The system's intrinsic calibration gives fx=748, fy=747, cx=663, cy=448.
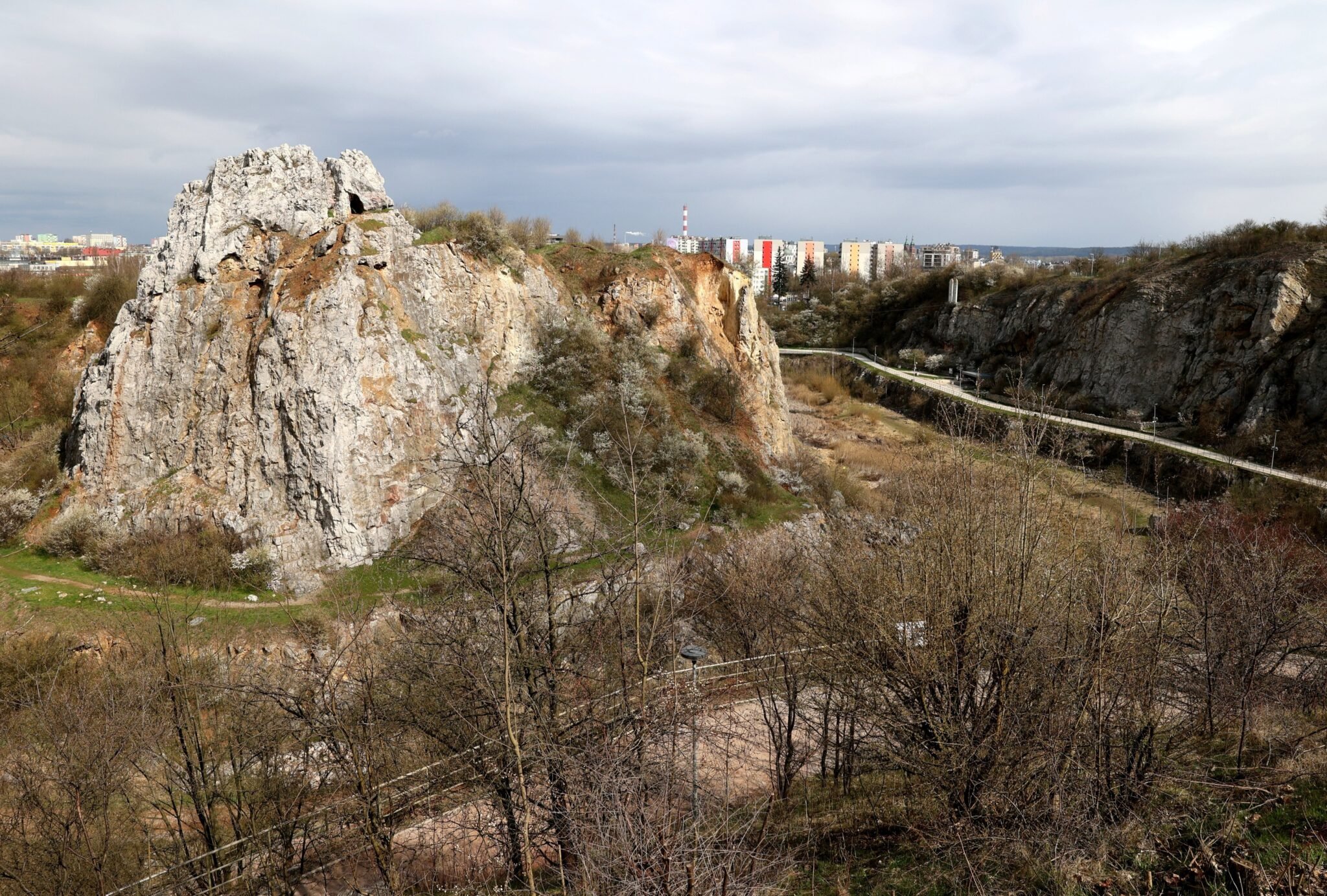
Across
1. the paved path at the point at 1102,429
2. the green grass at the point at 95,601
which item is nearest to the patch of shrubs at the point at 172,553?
the green grass at the point at 95,601

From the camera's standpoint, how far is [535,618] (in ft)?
33.9

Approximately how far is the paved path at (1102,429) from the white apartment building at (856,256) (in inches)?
3895

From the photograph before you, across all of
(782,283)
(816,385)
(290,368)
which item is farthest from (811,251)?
(290,368)

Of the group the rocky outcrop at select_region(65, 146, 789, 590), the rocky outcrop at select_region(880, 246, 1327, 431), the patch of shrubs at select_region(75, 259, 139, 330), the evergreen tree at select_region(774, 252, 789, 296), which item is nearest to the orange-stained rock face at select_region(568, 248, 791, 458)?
the rocky outcrop at select_region(65, 146, 789, 590)

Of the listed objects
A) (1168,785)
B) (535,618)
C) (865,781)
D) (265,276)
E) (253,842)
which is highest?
(265,276)

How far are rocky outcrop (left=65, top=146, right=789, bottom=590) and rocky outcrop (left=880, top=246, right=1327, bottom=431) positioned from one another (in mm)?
31248

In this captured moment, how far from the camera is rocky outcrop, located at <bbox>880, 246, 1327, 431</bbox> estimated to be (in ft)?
111

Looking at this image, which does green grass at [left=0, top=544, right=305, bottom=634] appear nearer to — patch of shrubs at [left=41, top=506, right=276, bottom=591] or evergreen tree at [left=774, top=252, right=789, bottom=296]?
patch of shrubs at [left=41, top=506, right=276, bottom=591]

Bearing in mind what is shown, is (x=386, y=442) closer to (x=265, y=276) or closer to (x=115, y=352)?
(x=265, y=276)

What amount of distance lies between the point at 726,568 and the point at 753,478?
722 cm

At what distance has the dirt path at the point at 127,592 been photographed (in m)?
16.5

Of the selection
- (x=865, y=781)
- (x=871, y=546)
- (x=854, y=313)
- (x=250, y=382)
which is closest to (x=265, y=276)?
(x=250, y=382)

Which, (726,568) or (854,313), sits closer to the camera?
(726,568)

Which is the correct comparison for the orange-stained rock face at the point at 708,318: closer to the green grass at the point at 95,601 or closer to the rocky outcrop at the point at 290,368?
the rocky outcrop at the point at 290,368
